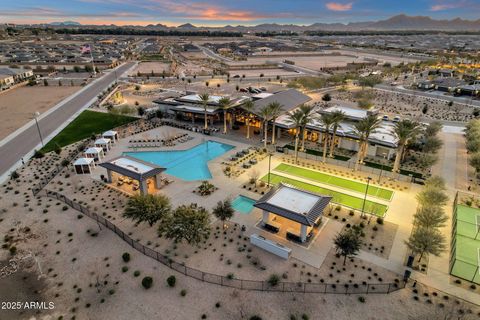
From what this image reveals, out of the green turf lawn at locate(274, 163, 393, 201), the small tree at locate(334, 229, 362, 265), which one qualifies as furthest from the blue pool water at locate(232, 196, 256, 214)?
the small tree at locate(334, 229, 362, 265)

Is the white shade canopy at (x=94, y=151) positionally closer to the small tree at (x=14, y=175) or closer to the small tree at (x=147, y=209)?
the small tree at (x=14, y=175)

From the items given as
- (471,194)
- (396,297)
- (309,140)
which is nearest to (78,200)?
(396,297)

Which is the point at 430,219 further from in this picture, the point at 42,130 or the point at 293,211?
the point at 42,130

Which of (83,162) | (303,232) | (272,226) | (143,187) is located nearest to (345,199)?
(303,232)

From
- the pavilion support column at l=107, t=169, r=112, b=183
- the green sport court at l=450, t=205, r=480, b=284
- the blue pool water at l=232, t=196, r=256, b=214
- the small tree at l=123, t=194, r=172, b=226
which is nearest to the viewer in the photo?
the green sport court at l=450, t=205, r=480, b=284

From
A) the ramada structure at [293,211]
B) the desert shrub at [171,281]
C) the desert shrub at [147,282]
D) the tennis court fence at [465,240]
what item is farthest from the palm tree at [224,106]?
the tennis court fence at [465,240]

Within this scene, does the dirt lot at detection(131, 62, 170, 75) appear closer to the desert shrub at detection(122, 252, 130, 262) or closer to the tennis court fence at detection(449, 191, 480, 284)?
the desert shrub at detection(122, 252, 130, 262)

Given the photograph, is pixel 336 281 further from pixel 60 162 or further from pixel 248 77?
pixel 248 77
